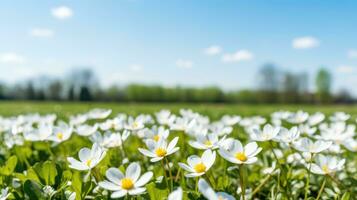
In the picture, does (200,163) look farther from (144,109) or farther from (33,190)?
(144,109)

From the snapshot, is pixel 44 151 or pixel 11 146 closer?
pixel 11 146

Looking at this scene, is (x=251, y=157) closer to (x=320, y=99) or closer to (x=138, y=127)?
(x=138, y=127)

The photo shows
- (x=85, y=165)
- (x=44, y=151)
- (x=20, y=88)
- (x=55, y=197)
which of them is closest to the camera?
(x=85, y=165)

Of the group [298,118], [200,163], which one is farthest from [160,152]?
[298,118]

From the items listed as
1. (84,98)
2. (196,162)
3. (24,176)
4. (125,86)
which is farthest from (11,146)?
(125,86)

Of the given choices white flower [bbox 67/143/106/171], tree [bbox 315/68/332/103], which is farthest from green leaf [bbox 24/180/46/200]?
tree [bbox 315/68/332/103]
